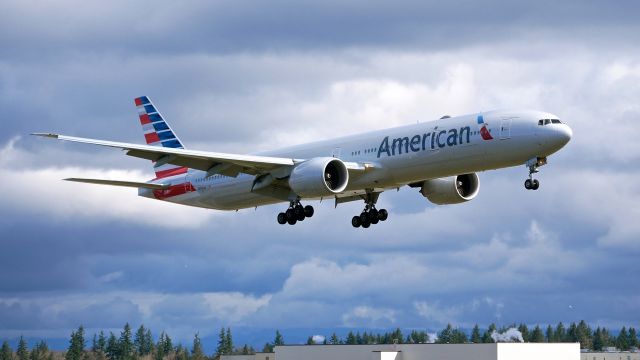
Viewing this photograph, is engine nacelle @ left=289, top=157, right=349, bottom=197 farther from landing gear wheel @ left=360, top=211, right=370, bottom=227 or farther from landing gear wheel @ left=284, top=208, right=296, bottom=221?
landing gear wheel @ left=360, top=211, right=370, bottom=227

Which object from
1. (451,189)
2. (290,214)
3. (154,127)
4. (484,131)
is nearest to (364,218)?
(290,214)

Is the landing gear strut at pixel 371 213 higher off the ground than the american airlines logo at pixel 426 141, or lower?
lower

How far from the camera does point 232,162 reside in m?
78.2

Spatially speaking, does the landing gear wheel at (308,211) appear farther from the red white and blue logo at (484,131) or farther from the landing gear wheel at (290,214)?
the red white and blue logo at (484,131)

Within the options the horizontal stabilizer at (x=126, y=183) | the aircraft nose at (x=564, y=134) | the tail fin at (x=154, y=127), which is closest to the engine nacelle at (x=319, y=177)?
the aircraft nose at (x=564, y=134)

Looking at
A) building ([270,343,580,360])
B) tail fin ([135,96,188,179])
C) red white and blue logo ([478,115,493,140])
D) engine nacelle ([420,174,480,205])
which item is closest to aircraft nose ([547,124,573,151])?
red white and blue logo ([478,115,493,140])

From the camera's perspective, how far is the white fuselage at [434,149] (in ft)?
228

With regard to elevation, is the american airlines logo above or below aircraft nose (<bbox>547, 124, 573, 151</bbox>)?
above

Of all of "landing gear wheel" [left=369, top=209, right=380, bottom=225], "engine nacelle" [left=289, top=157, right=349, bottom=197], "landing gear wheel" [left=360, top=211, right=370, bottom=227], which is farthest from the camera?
"landing gear wheel" [left=360, top=211, right=370, bottom=227]

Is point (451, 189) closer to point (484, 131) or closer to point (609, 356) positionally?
point (484, 131)

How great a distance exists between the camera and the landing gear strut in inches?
3305

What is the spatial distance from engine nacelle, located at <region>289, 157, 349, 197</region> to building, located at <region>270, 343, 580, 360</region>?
135 feet

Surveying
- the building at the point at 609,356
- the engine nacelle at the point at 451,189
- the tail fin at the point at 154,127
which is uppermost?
the tail fin at the point at 154,127

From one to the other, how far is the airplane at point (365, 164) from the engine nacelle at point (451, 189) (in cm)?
7
